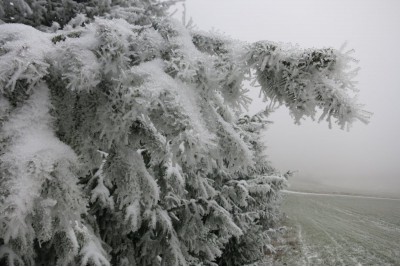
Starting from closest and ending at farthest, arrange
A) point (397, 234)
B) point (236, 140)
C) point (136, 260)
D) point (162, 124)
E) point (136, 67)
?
point (162, 124) < point (136, 67) < point (236, 140) < point (136, 260) < point (397, 234)

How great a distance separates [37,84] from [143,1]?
14.1 feet

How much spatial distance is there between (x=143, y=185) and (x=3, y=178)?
93 cm

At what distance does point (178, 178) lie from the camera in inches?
173

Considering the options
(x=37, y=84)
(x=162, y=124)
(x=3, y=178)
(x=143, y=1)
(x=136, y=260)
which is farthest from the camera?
(x=143, y=1)

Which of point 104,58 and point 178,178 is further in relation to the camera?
point 178,178

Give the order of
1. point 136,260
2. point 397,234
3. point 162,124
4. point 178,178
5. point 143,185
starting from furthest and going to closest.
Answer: point 397,234 < point 136,260 < point 178,178 < point 143,185 < point 162,124

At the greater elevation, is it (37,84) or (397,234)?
(37,84)

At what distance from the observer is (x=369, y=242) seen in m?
25.7

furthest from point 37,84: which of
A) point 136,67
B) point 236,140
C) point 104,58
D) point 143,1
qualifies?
point 143,1

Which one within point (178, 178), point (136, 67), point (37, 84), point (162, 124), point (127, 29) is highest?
point (127, 29)

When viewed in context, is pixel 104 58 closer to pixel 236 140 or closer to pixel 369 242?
pixel 236 140

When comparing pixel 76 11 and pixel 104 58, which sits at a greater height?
pixel 76 11

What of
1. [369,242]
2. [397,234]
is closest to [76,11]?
[369,242]

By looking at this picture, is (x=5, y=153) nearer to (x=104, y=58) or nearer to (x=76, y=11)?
(x=104, y=58)
